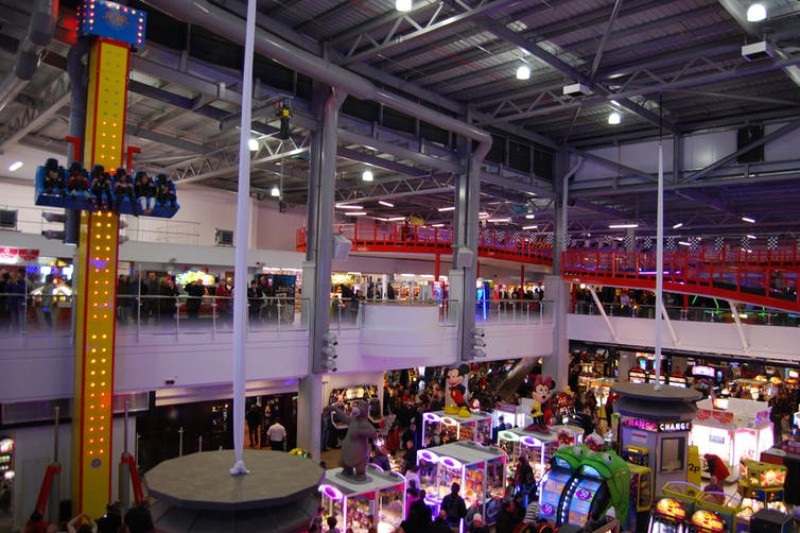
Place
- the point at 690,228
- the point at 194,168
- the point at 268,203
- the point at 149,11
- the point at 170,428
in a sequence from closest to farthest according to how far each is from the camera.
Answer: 1. the point at 149,11
2. the point at 170,428
3. the point at 194,168
4. the point at 268,203
5. the point at 690,228

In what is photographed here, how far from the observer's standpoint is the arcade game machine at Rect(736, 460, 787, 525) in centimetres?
1134

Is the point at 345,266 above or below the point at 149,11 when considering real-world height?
below

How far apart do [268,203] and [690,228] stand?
825 inches

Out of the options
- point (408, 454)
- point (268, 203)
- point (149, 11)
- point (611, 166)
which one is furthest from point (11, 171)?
→ point (611, 166)

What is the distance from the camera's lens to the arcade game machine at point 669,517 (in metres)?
8.84

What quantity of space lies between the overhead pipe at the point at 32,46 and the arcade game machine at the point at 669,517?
35.7ft

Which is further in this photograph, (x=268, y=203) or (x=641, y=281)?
(x=268, y=203)

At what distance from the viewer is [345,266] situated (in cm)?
2498

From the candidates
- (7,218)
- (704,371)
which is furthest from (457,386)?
(704,371)

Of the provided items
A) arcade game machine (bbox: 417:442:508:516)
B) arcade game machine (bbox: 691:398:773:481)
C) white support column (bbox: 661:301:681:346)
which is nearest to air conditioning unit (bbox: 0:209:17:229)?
arcade game machine (bbox: 417:442:508:516)

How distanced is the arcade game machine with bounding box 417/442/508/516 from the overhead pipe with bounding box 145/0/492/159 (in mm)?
7471

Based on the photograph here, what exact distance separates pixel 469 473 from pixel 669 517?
353cm

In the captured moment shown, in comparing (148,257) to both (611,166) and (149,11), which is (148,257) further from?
(611,166)

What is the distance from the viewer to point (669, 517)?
8953mm
